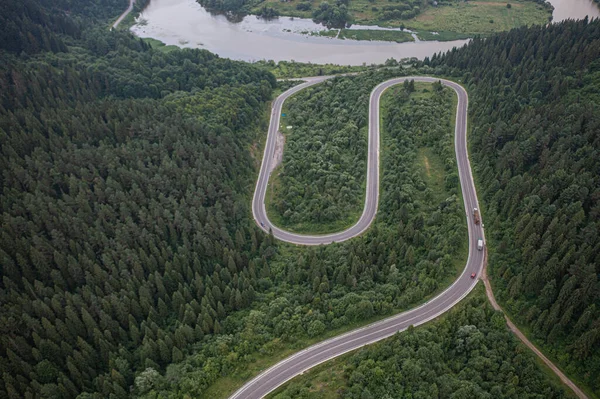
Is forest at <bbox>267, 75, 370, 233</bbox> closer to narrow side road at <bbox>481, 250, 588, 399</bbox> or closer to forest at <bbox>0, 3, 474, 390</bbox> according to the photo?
forest at <bbox>0, 3, 474, 390</bbox>

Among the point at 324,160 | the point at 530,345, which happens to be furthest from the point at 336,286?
the point at 324,160

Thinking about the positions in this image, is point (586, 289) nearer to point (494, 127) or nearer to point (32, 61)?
point (494, 127)

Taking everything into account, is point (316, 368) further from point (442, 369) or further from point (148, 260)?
point (148, 260)

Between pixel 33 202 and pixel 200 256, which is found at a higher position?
pixel 33 202

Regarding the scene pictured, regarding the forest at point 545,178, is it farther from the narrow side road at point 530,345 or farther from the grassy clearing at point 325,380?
the grassy clearing at point 325,380

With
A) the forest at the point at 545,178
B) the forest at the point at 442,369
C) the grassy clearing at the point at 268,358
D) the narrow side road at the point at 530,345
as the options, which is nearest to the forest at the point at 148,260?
the grassy clearing at the point at 268,358

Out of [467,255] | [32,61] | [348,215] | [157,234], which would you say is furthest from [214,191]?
[32,61]

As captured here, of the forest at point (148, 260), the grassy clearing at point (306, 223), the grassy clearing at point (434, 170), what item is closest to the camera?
the forest at point (148, 260)
